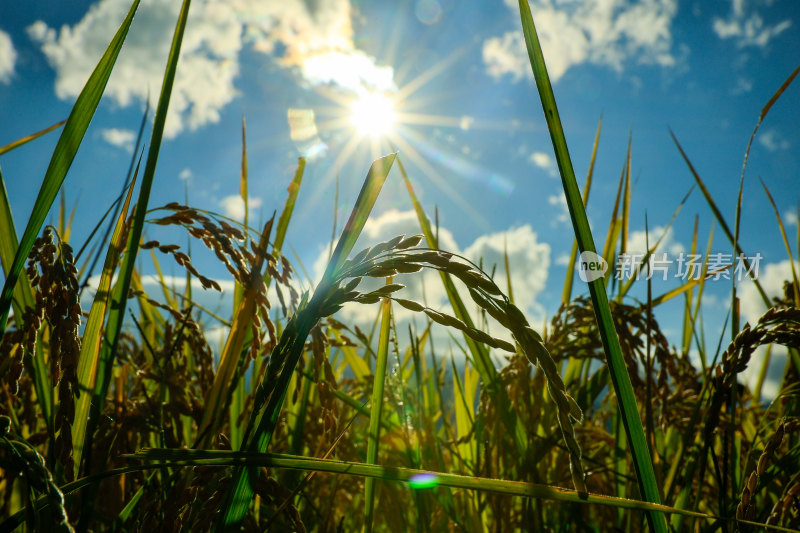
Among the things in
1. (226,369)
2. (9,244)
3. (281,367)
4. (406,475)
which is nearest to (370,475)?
(406,475)

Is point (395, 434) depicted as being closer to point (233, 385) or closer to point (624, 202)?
point (233, 385)

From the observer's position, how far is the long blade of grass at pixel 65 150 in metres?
0.78

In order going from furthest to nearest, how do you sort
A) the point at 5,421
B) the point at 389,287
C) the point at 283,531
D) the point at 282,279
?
the point at 283,531 → the point at 282,279 → the point at 389,287 → the point at 5,421

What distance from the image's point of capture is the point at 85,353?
3.25 feet

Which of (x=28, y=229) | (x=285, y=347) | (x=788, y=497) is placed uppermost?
(x=28, y=229)

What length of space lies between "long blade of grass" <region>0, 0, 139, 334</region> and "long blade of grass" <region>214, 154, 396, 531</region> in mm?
448

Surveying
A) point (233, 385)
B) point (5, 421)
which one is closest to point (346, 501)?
point (233, 385)

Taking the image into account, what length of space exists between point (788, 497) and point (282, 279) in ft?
3.88

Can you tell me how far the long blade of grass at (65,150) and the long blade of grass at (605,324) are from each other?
77 cm

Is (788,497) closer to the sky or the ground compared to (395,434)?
closer to the ground

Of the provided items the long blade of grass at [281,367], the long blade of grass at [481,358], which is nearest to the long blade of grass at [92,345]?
the long blade of grass at [281,367]

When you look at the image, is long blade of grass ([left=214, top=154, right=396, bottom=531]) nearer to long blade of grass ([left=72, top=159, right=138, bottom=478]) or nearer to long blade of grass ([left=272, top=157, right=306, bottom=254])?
long blade of grass ([left=72, top=159, right=138, bottom=478])

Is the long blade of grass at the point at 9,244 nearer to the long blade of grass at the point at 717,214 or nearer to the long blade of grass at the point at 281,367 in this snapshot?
the long blade of grass at the point at 281,367

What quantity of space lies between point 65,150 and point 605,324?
0.92 metres
